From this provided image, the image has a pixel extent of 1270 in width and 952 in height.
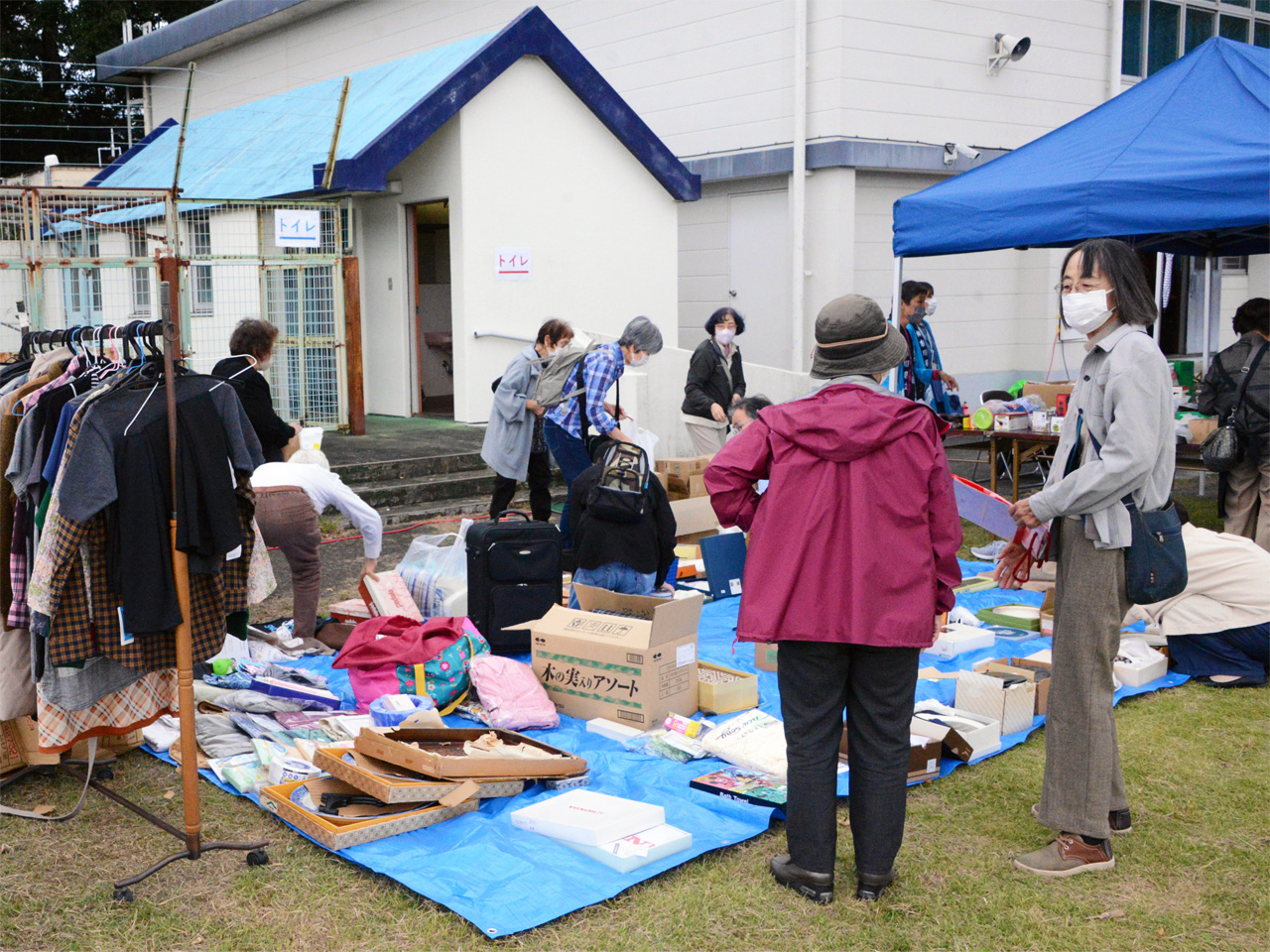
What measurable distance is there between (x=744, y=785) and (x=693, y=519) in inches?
165

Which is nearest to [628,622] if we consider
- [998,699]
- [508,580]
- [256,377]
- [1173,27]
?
[508,580]

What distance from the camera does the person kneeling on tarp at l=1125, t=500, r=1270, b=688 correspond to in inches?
217

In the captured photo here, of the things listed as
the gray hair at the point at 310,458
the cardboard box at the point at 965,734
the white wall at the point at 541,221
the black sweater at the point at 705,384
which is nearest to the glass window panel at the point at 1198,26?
the white wall at the point at 541,221

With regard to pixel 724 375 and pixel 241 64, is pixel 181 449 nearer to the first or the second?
pixel 724 375

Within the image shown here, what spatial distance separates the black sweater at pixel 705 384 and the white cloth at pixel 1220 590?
15.0ft

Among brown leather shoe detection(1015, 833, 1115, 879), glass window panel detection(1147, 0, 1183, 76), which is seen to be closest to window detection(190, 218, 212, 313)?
brown leather shoe detection(1015, 833, 1115, 879)

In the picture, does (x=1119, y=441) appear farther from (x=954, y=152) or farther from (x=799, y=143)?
(x=954, y=152)

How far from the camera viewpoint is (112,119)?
29.6 meters

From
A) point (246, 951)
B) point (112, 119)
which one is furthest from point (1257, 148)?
point (112, 119)

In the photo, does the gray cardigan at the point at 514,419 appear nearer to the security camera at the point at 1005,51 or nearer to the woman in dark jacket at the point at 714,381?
the woman in dark jacket at the point at 714,381

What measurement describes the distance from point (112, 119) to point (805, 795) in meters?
31.3

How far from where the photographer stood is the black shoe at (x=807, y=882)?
3491 millimetres

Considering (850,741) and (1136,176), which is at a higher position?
(1136,176)

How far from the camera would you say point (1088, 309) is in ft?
11.9
